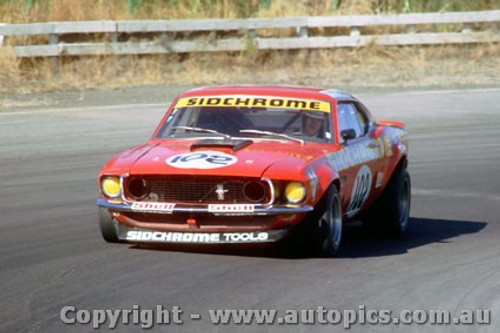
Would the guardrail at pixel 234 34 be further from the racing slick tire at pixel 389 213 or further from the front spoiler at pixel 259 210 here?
the front spoiler at pixel 259 210

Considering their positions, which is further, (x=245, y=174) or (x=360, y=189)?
(x=360, y=189)

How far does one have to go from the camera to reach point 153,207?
362 inches

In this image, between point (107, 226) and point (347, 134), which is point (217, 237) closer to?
point (107, 226)

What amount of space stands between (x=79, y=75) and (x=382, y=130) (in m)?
14.7

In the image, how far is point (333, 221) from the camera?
31.2ft

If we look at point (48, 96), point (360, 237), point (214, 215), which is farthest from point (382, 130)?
point (48, 96)

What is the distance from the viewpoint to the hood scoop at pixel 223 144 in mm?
9656

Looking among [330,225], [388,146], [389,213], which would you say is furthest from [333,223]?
[388,146]

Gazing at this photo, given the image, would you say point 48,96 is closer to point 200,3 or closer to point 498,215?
point 200,3

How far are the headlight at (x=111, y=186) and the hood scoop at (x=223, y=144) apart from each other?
657 millimetres

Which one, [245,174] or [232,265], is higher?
[245,174]

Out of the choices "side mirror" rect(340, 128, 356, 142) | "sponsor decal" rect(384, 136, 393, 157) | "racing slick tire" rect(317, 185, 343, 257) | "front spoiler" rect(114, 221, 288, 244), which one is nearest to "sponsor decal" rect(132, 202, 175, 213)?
"front spoiler" rect(114, 221, 288, 244)

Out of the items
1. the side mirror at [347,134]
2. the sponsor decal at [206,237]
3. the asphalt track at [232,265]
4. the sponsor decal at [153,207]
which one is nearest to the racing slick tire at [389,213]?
the asphalt track at [232,265]

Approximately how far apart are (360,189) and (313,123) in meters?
0.66
